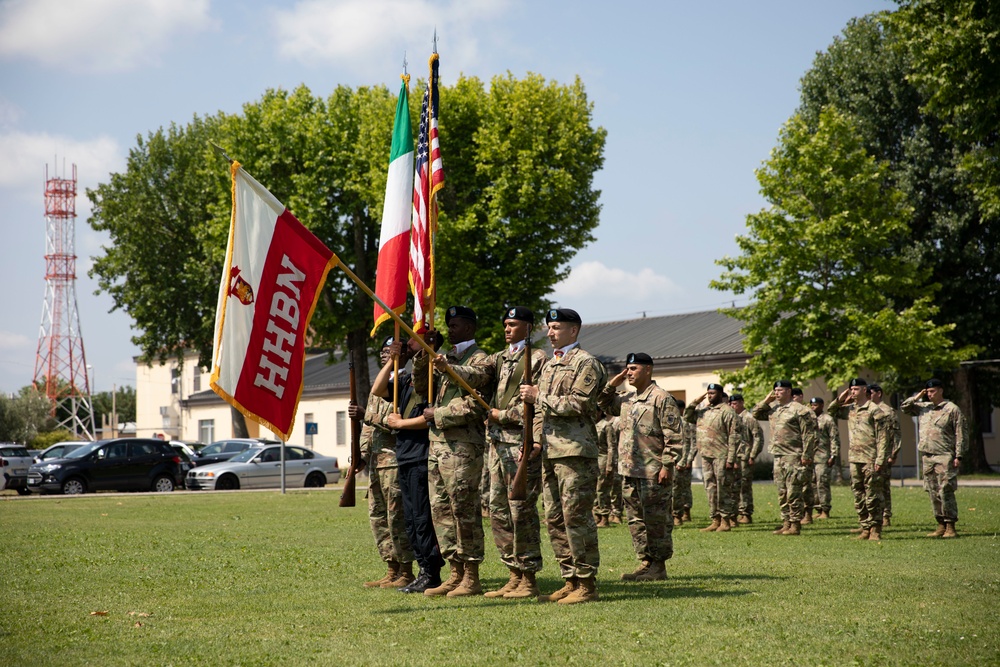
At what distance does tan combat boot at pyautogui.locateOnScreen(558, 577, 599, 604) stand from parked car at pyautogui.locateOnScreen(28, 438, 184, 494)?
931 inches

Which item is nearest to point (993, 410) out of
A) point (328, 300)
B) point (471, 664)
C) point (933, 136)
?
point (933, 136)

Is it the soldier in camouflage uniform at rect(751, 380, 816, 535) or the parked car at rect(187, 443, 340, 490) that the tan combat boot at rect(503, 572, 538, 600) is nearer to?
the soldier in camouflage uniform at rect(751, 380, 816, 535)

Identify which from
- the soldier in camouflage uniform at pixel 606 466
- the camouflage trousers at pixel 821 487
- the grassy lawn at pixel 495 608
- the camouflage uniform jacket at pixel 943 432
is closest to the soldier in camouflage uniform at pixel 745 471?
the camouflage trousers at pixel 821 487

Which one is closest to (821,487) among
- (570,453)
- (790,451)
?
(790,451)

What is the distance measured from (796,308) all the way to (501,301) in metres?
9.30

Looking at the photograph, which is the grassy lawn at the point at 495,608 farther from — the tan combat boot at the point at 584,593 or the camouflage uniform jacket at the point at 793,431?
the camouflage uniform jacket at the point at 793,431

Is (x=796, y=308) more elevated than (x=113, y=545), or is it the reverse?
(x=796, y=308)

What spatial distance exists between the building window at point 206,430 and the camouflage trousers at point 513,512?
5602cm

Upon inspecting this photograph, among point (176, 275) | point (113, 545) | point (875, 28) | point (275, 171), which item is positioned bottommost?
point (113, 545)

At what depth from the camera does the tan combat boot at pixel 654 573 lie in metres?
9.97

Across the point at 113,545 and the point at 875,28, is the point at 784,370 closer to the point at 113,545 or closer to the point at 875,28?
the point at 875,28

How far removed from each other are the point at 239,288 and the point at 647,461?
4651 mm

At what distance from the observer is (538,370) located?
8922 mm

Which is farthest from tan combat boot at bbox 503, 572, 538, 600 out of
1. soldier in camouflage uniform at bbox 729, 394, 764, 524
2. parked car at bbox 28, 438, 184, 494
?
parked car at bbox 28, 438, 184, 494
